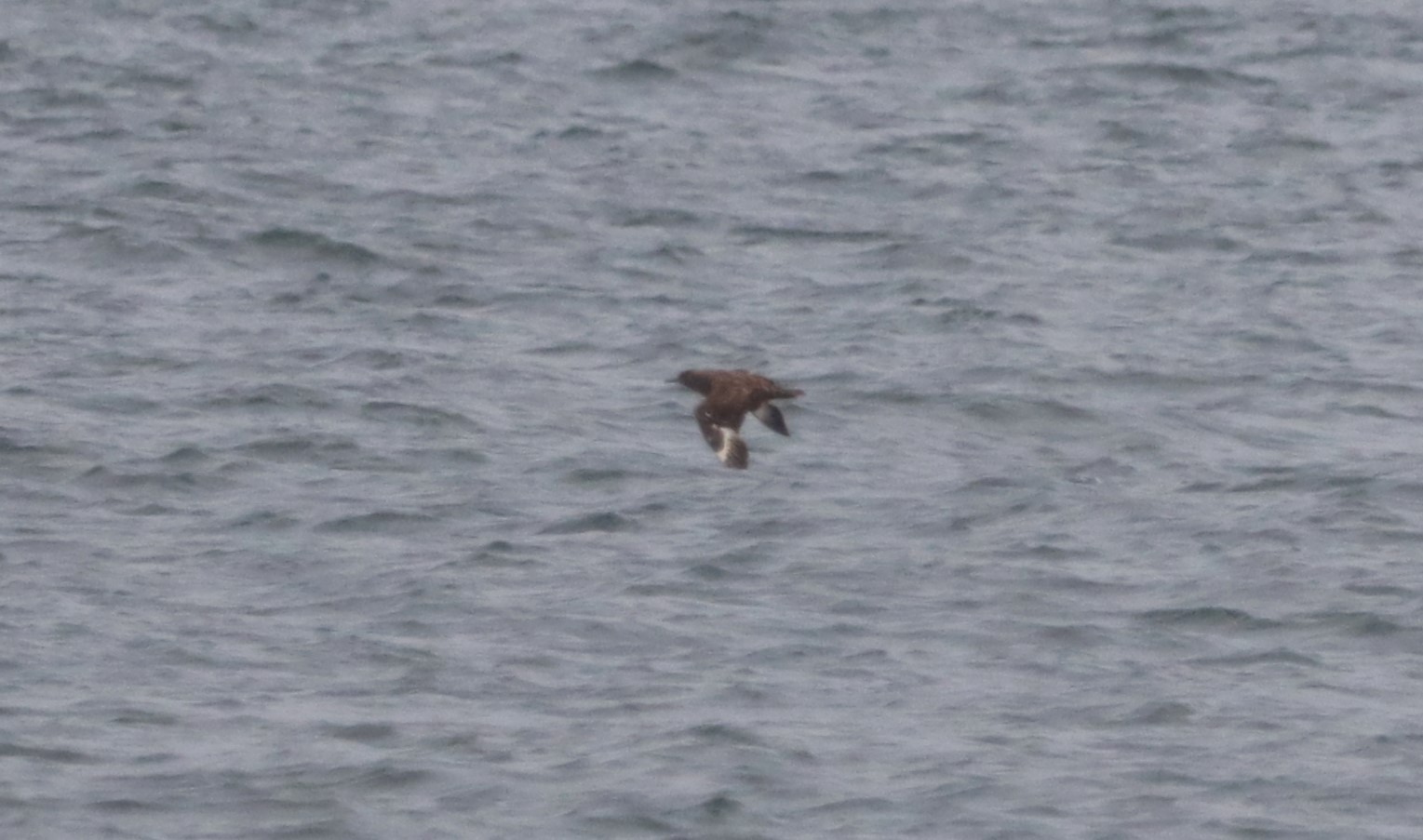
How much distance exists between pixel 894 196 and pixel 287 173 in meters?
4.55

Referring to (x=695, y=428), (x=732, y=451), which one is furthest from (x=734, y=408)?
(x=695, y=428)

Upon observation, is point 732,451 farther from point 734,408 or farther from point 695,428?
point 695,428

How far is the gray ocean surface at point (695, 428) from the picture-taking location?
13.5m

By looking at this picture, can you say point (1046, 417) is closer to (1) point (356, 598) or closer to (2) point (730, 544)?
(2) point (730, 544)

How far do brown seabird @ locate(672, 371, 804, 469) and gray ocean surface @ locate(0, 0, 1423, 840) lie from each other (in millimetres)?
1753

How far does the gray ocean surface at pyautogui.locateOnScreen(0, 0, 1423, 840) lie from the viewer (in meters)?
13.5

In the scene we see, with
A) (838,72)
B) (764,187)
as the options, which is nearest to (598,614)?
(764,187)

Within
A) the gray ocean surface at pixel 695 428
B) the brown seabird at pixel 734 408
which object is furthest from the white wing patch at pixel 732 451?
the gray ocean surface at pixel 695 428

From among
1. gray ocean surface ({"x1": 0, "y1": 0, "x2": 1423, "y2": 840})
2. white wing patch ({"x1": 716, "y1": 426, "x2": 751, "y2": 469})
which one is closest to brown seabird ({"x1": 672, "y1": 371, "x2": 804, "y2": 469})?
white wing patch ({"x1": 716, "y1": 426, "x2": 751, "y2": 469})

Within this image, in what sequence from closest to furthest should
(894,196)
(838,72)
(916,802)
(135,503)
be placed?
(916,802), (135,503), (894,196), (838,72)

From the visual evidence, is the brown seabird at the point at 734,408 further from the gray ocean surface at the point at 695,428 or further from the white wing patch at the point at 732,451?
the gray ocean surface at the point at 695,428

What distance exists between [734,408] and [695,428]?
540 centimetres

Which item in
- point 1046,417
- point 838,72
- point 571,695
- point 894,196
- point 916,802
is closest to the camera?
point 916,802

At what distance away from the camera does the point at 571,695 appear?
46.4 feet
